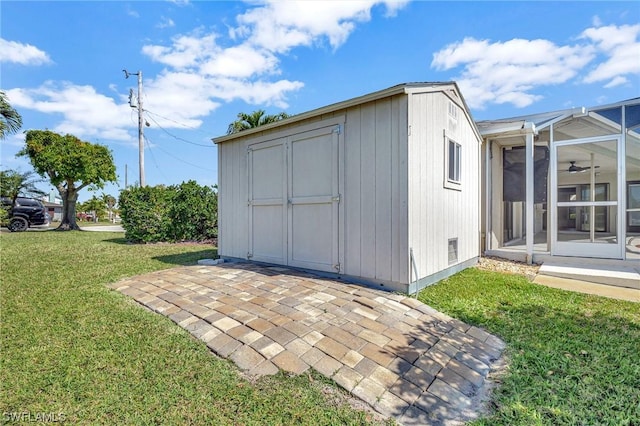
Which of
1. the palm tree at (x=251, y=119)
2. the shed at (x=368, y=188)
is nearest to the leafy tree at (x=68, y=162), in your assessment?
the palm tree at (x=251, y=119)

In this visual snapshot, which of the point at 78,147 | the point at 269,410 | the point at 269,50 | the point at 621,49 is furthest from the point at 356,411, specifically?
the point at 78,147

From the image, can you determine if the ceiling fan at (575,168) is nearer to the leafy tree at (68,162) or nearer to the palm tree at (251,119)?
the palm tree at (251,119)

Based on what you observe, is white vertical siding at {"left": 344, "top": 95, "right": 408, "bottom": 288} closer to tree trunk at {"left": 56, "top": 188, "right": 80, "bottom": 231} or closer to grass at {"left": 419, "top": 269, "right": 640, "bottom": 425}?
grass at {"left": 419, "top": 269, "right": 640, "bottom": 425}

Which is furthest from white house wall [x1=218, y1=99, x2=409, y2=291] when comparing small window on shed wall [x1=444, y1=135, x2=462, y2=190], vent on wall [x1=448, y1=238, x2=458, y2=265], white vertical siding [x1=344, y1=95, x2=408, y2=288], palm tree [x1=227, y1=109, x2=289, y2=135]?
palm tree [x1=227, y1=109, x2=289, y2=135]

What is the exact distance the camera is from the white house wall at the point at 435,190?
3955 mm

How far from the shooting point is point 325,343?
99.3 inches

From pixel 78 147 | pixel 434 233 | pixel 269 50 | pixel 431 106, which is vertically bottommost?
pixel 434 233

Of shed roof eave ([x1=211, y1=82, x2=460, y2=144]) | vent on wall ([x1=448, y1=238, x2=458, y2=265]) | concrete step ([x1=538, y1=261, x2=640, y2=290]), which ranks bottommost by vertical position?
concrete step ([x1=538, y1=261, x2=640, y2=290])

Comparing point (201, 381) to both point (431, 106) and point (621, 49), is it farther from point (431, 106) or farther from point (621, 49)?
point (621, 49)

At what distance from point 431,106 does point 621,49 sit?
6.89 m

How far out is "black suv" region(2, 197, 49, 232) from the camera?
555 inches

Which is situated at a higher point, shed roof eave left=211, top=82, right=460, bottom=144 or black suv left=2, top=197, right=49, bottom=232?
shed roof eave left=211, top=82, right=460, bottom=144

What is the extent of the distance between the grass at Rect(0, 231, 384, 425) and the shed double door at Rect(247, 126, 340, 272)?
238 centimetres

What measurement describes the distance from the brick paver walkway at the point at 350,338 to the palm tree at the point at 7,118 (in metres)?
5.68
